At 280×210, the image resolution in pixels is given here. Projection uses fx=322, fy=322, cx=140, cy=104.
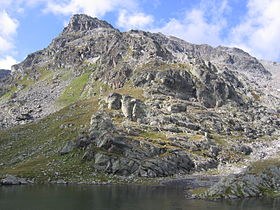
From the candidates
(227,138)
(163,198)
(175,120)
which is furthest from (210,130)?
(163,198)

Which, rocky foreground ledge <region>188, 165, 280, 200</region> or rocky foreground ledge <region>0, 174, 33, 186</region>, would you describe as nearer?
rocky foreground ledge <region>188, 165, 280, 200</region>

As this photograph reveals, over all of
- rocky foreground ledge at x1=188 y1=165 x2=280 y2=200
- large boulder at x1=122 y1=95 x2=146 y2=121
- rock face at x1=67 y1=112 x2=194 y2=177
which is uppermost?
large boulder at x1=122 y1=95 x2=146 y2=121

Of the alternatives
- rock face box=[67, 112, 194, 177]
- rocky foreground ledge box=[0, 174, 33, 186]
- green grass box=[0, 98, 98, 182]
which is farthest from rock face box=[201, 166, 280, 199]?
rocky foreground ledge box=[0, 174, 33, 186]

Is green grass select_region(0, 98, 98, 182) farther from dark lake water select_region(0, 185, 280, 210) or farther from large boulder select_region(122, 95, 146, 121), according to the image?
large boulder select_region(122, 95, 146, 121)

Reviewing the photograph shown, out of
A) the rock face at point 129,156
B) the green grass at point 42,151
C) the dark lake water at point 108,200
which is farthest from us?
the rock face at point 129,156

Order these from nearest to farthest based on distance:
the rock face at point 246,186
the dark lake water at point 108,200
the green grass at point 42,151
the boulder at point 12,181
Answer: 1. the dark lake water at point 108,200
2. the rock face at point 246,186
3. the boulder at point 12,181
4. the green grass at point 42,151

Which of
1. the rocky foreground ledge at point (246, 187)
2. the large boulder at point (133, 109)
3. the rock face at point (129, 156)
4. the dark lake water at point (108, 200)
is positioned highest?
the large boulder at point (133, 109)

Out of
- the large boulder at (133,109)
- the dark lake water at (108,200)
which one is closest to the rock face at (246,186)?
the dark lake water at (108,200)

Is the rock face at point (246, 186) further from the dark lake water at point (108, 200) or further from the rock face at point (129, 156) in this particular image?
the rock face at point (129, 156)

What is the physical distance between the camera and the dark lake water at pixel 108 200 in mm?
72500

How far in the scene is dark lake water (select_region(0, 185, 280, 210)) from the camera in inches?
2854

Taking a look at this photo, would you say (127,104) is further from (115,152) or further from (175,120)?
(115,152)

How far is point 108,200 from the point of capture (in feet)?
264

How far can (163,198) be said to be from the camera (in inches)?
3292
